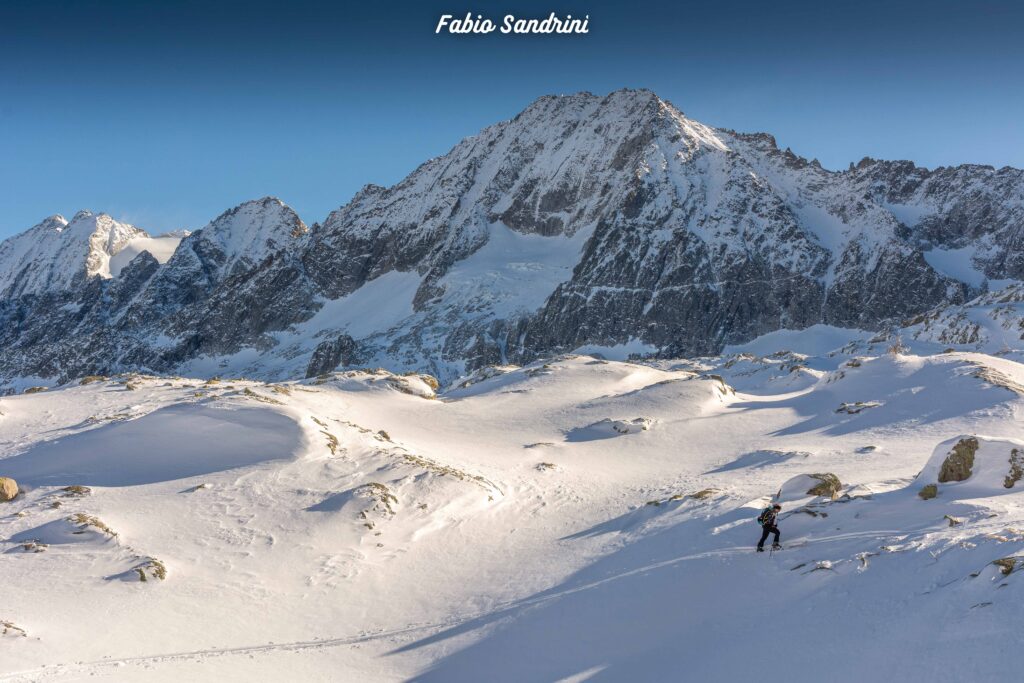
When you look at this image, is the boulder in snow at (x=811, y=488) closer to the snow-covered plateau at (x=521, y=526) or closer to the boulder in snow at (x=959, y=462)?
the snow-covered plateau at (x=521, y=526)

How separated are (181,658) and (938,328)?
7734 centimetres

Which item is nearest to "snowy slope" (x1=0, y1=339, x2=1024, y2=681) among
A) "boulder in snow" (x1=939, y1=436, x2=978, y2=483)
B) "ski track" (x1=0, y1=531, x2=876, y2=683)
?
"ski track" (x1=0, y1=531, x2=876, y2=683)

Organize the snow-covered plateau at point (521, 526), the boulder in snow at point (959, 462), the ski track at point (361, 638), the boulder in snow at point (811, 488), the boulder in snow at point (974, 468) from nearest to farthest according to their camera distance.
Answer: the snow-covered plateau at point (521, 526)
the ski track at point (361, 638)
the boulder in snow at point (974, 468)
the boulder in snow at point (959, 462)
the boulder in snow at point (811, 488)

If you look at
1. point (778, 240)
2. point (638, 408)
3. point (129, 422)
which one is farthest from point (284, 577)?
point (778, 240)

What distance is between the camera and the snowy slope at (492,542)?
1433 cm

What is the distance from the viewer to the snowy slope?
47.0 ft

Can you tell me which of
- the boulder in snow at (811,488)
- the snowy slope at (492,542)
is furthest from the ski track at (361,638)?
the boulder in snow at (811,488)

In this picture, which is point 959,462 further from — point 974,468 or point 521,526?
point 521,526

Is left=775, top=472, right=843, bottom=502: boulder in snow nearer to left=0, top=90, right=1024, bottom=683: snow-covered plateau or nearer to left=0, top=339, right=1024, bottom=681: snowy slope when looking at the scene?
left=0, top=90, right=1024, bottom=683: snow-covered plateau

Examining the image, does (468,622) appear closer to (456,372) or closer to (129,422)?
(129,422)

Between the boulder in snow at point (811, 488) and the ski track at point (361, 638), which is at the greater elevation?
the boulder in snow at point (811, 488)

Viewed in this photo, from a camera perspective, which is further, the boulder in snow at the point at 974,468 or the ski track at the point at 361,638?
the boulder in snow at the point at 974,468

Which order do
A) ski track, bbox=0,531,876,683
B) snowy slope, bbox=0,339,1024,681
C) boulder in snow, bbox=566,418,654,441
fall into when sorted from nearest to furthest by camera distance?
snowy slope, bbox=0,339,1024,681 < ski track, bbox=0,531,876,683 < boulder in snow, bbox=566,418,654,441

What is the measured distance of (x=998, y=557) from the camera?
43.3ft
